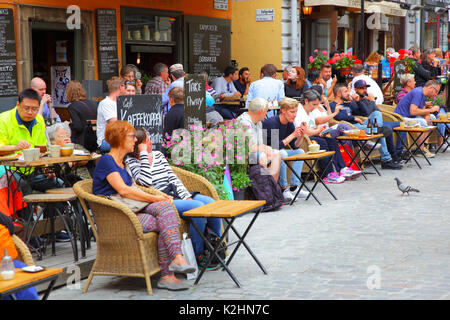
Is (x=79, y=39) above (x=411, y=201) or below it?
above

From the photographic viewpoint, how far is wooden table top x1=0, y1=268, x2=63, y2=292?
147 inches

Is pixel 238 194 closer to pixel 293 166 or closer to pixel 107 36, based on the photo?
pixel 293 166

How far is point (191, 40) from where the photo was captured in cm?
1555

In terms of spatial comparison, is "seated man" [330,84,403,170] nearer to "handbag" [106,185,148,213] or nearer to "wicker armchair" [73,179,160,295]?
"handbag" [106,185,148,213]

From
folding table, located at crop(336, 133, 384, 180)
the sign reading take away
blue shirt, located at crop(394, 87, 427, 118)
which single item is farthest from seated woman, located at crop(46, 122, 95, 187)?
the sign reading take away

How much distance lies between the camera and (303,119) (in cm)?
1071

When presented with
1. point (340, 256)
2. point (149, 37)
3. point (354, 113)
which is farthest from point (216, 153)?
point (149, 37)

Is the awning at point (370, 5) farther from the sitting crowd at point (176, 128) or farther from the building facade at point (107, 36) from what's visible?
the building facade at point (107, 36)

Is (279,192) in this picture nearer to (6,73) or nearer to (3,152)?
(3,152)

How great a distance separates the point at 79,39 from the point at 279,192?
5442 millimetres

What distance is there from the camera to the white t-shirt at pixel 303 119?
34.9 ft

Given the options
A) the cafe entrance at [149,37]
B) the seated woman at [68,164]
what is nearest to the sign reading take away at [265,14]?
the cafe entrance at [149,37]

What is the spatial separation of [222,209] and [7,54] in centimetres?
668
